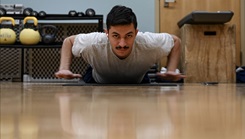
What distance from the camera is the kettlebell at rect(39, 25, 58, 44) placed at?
320cm

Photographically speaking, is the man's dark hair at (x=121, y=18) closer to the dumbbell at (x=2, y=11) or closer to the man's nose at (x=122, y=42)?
the man's nose at (x=122, y=42)

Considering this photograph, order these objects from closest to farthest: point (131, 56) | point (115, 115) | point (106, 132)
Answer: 1. point (106, 132)
2. point (115, 115)
3. point (131, 56)

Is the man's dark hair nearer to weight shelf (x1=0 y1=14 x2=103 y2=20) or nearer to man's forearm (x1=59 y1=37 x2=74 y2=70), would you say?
man's forearm (x1=59 y1=37 x2=74 y2=70)

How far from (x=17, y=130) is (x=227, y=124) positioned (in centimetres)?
26

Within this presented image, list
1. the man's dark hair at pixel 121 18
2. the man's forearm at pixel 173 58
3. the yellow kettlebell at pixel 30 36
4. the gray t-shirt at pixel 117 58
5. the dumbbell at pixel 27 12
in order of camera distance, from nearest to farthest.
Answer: the man's dark hair at pixel 121 18 → the gray t-shirt at pixel 117 58 → the man's forearm at pixel 173 58 → the yellow kettlebell at pixel 30 36 → the dumbbell at pixel 27 12

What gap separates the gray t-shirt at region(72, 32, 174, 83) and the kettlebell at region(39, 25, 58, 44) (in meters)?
1.25

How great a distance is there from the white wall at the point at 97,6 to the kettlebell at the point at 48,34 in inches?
9.5

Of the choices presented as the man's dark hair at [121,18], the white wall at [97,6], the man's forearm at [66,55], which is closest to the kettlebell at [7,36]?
the white wall at [97,6]

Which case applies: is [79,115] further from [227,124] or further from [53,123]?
[227,124]

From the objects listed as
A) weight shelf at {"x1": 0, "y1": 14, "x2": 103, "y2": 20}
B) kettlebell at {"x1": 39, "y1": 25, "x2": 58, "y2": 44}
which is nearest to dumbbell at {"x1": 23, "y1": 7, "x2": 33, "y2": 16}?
weight shelf at {"x1": 0, "y1": 14, "x2": 103, "y2": 20}

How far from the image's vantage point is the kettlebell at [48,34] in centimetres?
320

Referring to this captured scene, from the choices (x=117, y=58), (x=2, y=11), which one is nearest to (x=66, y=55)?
(x=117, y=58)

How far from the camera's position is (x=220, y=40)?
3.27 meters

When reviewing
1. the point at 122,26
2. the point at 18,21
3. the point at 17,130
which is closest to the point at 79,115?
the point at 17,130
